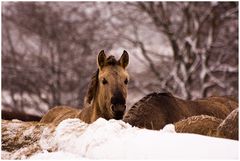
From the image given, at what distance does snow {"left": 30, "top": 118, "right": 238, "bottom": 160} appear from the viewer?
10.8 ft

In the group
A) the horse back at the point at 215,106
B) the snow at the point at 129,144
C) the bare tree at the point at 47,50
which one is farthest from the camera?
the bare tree at the point at 47,50

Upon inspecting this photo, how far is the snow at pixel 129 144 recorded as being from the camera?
3293mm

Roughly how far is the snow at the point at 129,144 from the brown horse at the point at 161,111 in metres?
0.18

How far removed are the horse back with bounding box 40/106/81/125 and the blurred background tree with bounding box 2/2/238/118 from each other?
0.49 ft

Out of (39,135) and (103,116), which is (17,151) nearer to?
(39,135)

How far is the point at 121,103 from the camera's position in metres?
3.73

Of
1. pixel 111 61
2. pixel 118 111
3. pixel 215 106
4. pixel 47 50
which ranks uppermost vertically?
pixel 111 61

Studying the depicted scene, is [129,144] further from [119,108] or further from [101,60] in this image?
[101,60]

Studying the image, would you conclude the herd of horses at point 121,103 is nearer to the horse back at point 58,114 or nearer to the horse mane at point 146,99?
the horse mane at point 146,99

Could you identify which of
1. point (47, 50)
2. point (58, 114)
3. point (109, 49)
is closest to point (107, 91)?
point (58, 114)

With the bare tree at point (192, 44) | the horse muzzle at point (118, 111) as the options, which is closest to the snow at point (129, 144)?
the horse muzzle at point (118, 111)

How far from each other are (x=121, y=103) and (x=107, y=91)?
0.20m

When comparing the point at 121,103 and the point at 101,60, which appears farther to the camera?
the point at 101,60

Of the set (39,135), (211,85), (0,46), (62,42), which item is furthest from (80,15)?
(39,135)
